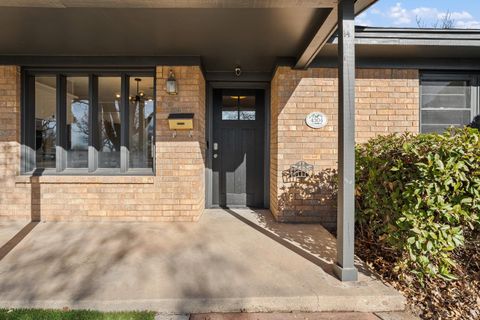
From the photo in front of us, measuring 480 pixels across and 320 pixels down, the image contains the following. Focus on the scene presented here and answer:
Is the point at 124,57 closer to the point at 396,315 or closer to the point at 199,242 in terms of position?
the point at 199,242

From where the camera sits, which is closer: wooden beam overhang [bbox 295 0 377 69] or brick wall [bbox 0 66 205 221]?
wooden beam overhang [bbox 295 0 377 69]

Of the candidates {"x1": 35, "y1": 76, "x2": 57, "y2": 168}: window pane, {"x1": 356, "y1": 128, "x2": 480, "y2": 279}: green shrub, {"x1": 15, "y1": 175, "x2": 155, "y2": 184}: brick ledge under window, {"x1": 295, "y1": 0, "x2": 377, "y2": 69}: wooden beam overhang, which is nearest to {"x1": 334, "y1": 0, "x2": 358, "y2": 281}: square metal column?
{"x1": 295, "y1": 0, "x2": 377, "y2": 69}: wooden beam overhang

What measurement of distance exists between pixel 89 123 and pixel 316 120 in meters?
3.49

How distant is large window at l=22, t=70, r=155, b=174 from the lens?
4.18 metres

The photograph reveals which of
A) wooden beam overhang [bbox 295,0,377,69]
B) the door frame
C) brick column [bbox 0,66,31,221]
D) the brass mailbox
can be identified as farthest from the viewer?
the door frame

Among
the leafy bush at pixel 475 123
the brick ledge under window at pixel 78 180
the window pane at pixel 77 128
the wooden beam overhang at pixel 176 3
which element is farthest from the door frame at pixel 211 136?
the leafy bush at pixel 475 123

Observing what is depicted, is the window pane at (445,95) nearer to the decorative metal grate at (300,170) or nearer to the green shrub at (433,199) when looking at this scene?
the decorative metal grate at (300,170)

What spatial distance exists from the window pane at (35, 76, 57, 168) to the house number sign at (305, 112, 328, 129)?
396 centimetres

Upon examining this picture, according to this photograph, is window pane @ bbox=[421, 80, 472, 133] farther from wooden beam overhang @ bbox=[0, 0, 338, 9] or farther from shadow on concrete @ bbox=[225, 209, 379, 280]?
wooden beam overhang @ bbox=[0, 0, 338, 9]

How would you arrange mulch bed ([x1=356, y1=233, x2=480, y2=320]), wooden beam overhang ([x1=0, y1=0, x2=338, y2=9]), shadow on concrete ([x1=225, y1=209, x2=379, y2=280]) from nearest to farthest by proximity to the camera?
mulch bed ([x1=356, y1=233, x2=480, y2=320]) < wooden beam overhang ([x1=0, y1=0, x2=338, y2=9]) < shadow on concrete ([x1=225, y1=209, x2=379, y2=280])

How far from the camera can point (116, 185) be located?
406cm

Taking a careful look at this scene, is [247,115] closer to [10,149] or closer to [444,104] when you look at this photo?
[444,104]

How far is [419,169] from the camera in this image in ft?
7.39

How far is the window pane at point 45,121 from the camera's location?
167 inches
